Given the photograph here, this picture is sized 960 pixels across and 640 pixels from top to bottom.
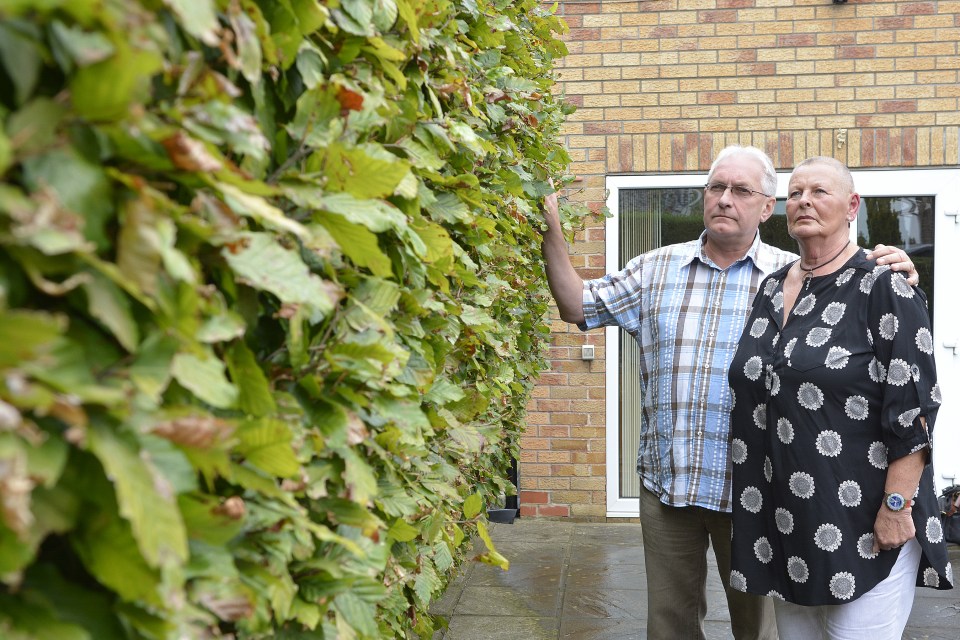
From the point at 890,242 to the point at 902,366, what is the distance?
161 inches

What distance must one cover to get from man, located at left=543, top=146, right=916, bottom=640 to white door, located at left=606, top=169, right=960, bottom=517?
2.88 metres

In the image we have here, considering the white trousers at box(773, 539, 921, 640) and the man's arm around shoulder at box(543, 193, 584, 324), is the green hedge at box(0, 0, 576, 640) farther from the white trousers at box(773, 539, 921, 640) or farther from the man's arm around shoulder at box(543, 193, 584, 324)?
the man's arm around shoulder at box(543, 193, 584, 324)

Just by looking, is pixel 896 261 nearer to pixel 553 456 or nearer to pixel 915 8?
pixel 553 456

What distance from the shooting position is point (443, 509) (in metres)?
2.17

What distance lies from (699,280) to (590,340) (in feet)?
9.86

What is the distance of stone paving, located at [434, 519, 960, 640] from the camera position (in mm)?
4348

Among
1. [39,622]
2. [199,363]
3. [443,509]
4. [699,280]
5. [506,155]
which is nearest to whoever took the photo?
[39,622]

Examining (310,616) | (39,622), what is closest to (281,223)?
(39,622)

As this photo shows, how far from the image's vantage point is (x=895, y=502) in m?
2.53

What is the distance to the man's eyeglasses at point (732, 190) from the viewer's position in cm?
331

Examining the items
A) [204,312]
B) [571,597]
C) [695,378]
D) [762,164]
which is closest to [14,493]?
[204,312]

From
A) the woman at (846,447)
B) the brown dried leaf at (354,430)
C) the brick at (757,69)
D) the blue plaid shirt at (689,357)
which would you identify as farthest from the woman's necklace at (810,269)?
the brick at (757,69)

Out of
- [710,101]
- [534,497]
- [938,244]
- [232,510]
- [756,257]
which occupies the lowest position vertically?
[534,497]

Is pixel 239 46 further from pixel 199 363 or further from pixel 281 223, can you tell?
pixel 199 363
